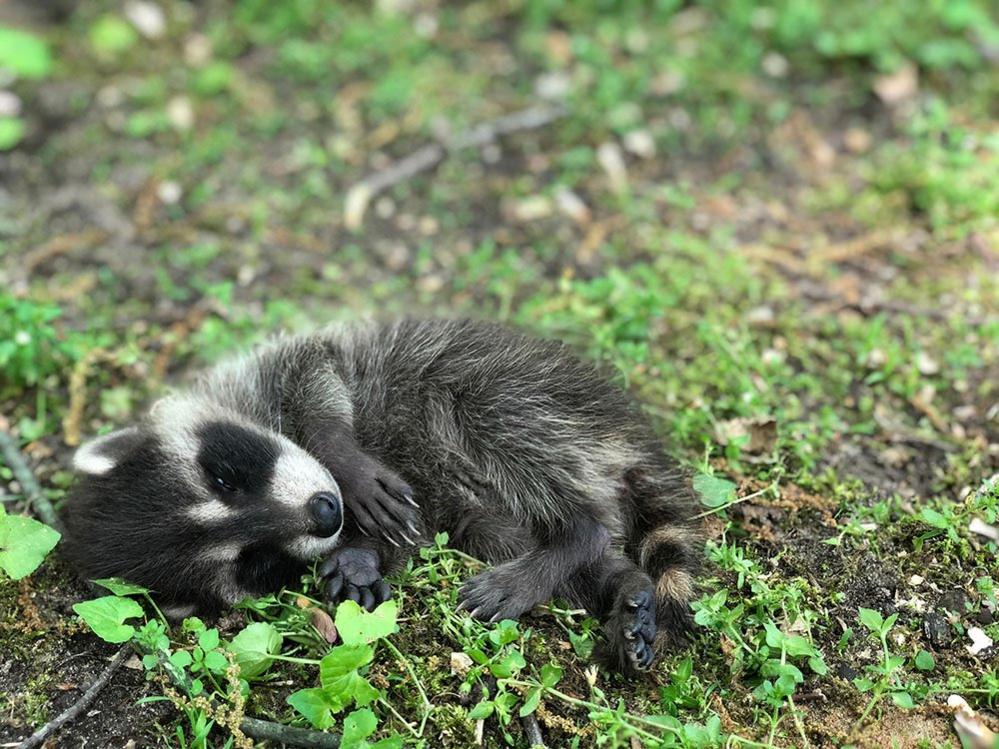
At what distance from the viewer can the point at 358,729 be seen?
2893 mm

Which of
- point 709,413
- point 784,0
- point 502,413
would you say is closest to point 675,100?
point 784,0

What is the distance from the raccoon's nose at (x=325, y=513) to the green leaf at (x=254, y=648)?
347mm

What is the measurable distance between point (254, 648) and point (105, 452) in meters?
0.89

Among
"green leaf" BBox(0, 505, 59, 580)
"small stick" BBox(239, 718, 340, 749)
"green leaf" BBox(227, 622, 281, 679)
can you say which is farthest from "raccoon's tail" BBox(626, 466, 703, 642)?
"green leaf" BBox(0, 505, 59, 580)

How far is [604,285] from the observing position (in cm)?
485

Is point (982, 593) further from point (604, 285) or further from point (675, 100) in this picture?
point (675, 100)

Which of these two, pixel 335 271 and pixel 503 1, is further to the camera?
pixel 503 1

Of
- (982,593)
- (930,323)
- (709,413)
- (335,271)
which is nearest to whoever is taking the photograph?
(982,593)

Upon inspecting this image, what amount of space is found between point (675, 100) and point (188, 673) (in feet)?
15.1

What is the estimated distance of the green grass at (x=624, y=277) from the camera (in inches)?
127

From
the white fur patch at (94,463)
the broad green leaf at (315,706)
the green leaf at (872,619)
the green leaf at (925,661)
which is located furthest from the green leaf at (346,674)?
the green leaf at (925,661)

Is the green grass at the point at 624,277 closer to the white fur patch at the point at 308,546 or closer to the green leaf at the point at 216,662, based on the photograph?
the green leaf at the point at 216,662

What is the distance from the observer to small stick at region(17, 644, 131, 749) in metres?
3.04

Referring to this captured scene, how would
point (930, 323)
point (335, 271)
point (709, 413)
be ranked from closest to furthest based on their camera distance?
point (709, 413), point (930, 323), point (335, 271)
